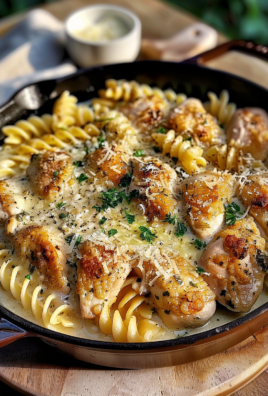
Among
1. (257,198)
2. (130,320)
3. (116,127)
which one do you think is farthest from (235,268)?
(116,127)

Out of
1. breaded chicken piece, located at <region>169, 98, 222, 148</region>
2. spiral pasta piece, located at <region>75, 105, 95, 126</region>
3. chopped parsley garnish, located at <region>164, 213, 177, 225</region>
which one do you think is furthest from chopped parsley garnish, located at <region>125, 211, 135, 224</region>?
spiral pasta piece, located at <region>75, 105, 95, 126</region>

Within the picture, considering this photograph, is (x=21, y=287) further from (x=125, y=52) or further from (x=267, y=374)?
(x=125, y=52)

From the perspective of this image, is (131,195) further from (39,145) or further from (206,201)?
(39,145)

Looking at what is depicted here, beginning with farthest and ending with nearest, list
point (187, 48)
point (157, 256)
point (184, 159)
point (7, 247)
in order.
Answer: point (187, 48), point (184, 159), point (7, 247), point (157, 256)

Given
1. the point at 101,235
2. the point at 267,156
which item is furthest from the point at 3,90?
the point at 267,156

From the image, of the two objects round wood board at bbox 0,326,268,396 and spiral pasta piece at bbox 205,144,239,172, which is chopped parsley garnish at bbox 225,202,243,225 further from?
round wood board at bbox 0,326,268,396
